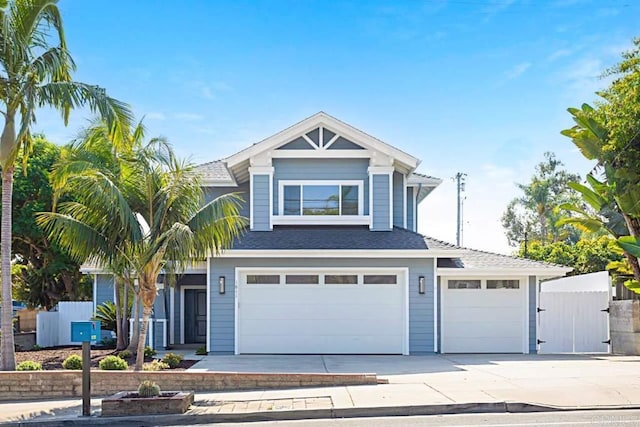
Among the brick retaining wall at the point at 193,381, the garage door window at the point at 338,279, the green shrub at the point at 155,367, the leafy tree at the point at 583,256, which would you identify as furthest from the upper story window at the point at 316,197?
the leafy tree at the point at 583,256

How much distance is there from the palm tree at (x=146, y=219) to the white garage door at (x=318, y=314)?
3.82 meters

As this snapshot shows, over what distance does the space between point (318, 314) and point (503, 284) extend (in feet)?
17.7

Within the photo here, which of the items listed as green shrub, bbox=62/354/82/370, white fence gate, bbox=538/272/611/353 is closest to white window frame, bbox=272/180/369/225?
white fence gate, bbox=538/272/611/353

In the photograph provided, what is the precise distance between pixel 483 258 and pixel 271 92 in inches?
320

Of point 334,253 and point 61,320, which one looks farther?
point 61,320

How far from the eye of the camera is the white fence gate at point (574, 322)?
1844 centimetres

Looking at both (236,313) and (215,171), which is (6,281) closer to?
(236,313)

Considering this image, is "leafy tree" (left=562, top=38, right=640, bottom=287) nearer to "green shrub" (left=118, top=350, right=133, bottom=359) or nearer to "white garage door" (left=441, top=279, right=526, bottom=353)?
"white garage door" (left=441, top=279, right=526, bottom=353)

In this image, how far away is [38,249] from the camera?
88.7ft

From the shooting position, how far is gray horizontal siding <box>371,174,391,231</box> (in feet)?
62.4

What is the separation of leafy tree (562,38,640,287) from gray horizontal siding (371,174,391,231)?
5136mm

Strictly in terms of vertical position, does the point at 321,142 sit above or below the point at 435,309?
above

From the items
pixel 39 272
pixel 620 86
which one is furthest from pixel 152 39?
pixel 39 272


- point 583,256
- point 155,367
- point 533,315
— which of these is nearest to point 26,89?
point 155,367
